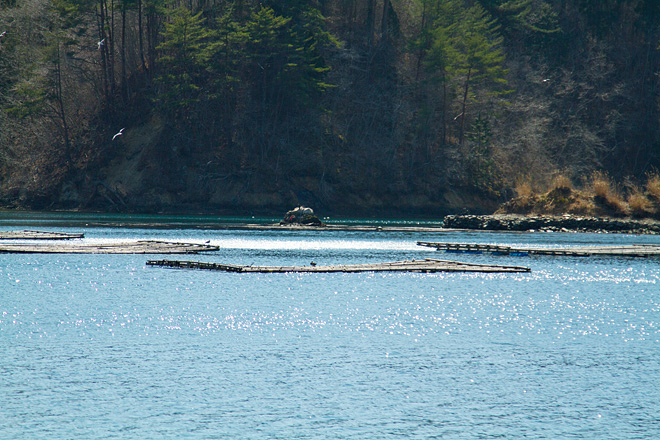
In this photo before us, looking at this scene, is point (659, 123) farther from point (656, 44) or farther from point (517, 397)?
point (517, 397)

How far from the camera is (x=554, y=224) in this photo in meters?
66.2

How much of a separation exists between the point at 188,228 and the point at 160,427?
49.4 m

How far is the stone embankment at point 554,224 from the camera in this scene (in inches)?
2506

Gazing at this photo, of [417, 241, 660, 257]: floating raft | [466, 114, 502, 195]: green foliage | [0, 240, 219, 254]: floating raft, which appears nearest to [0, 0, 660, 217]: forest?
[466, 114, 502, 195]: green foliage

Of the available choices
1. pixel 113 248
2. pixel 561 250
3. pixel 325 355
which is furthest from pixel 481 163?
pixel 325 355

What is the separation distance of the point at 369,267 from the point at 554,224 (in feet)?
121

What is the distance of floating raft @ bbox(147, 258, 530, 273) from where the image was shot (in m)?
33.1

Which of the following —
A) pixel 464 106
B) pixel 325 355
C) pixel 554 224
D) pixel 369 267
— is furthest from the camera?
pixel 464 106

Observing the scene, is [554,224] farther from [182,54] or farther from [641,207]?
[182,54]

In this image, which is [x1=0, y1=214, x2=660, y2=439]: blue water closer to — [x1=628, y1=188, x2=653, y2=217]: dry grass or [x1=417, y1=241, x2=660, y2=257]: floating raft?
[x1=417, y1=241, x2=660, y2=257]: floating raft

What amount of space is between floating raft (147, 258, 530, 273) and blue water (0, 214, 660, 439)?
55 centimetres

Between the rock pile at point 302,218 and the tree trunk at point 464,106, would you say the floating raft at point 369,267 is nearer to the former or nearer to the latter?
the rock pile at point 302,218

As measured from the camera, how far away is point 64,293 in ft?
87.4

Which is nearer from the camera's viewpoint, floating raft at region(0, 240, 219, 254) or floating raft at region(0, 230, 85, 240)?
floating raft at region(0, 240, 219, 254)
